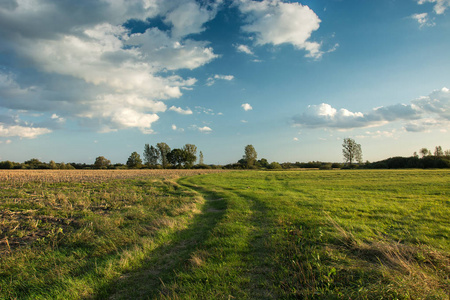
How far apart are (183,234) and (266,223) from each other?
4.09 m

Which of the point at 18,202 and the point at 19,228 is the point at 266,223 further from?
the point at 18,202

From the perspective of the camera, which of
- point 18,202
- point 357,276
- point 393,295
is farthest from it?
point 18,202

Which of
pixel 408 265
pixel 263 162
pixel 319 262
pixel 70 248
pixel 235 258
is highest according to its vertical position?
pixel 263 162

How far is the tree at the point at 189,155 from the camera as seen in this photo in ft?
393

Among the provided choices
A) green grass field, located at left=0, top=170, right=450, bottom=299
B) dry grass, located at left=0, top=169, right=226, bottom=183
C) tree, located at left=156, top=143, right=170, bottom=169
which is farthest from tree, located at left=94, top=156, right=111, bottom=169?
green grass field, located at left=0, top=170, right=450, bottom=299

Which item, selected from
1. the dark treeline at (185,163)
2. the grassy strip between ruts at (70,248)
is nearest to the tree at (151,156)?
the dark treeline at (185,163)

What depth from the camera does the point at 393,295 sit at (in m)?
4.08

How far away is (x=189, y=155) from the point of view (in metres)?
122

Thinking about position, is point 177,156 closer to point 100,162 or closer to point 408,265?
point 100,162

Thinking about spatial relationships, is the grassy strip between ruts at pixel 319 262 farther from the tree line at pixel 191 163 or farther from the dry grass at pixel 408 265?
the tree line at pixel 191 163

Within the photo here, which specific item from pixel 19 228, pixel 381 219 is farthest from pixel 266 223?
pixel 19 228

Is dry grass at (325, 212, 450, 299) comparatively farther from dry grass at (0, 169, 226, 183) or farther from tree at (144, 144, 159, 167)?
tree at (144, 144, 159, 167)

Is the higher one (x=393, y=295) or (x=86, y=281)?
(x=393, y=295)

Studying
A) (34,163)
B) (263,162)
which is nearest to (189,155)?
(263,162)
